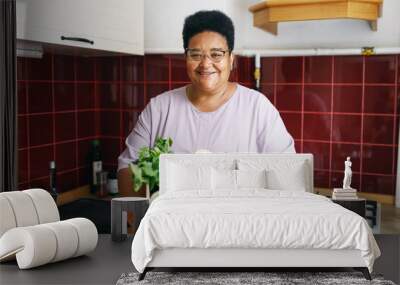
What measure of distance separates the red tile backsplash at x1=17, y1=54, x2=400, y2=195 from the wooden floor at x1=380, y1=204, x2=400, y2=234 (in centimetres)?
18

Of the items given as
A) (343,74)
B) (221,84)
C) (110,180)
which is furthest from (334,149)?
(110,180)

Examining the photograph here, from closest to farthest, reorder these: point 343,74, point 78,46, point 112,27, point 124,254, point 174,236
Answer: point 174,236 < point 124,254 < point 78,46 < point 112,27 < point 343,74

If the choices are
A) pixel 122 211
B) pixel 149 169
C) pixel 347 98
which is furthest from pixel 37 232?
pixel 347 98

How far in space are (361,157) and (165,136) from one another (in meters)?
1.63

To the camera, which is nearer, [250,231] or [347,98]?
[250,231]

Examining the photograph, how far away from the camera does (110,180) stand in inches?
207

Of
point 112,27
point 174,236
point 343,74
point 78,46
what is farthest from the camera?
point 343,74

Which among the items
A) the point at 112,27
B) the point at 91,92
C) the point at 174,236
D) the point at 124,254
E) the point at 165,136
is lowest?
the point at 124,254

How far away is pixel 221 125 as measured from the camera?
4.88 metres

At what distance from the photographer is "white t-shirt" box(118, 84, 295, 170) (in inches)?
192

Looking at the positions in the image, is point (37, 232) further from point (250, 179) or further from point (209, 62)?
point (209, 62)

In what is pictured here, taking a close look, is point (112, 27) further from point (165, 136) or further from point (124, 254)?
point (124, 254)

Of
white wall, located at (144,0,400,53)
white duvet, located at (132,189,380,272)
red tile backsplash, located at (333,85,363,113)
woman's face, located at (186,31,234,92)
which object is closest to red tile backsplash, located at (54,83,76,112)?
white wall, located at (144,0,400,53)

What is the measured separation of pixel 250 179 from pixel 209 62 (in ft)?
4.08
